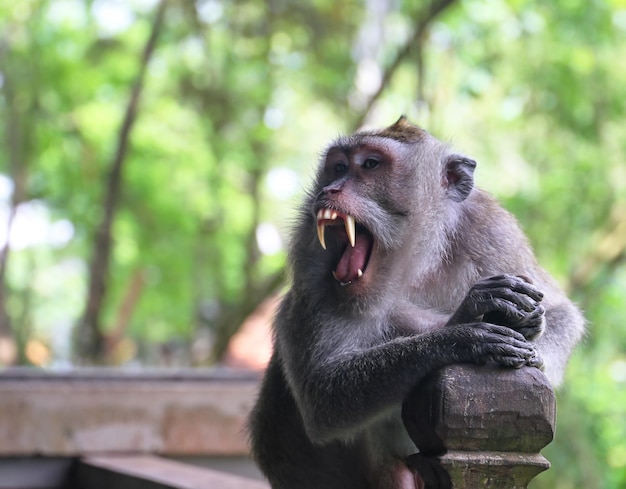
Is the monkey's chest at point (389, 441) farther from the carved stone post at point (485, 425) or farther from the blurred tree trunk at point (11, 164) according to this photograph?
the blurred tree trunk at point (11, 164)

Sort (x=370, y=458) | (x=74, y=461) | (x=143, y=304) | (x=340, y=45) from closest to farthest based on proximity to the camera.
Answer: (x=370, y=458) < (x=74, y=461) < (x=340, y=45) < (x=143, y=304)

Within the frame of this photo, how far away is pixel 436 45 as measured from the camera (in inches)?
480

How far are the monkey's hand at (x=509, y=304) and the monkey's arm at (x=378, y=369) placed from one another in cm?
5

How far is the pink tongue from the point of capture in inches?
114

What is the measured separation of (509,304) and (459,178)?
3.51ft

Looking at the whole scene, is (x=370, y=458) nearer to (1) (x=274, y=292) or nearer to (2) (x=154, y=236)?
(1) (x=274, y=292)

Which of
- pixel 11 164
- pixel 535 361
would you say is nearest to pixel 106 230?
pixel 11 164

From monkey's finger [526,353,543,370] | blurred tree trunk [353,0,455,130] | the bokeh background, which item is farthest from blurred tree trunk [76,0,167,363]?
monkey's finger [526,353,543,370]

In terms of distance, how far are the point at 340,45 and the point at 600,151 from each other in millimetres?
4344

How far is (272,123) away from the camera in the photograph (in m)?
16.0

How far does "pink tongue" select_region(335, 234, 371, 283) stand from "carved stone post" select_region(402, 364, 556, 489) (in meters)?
0.74

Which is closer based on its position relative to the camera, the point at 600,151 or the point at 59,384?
the point at 59,384

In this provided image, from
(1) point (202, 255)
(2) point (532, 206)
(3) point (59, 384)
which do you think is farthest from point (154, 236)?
(3) point (59, 384)

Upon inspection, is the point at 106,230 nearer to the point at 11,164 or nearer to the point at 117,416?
the point at 11,164
